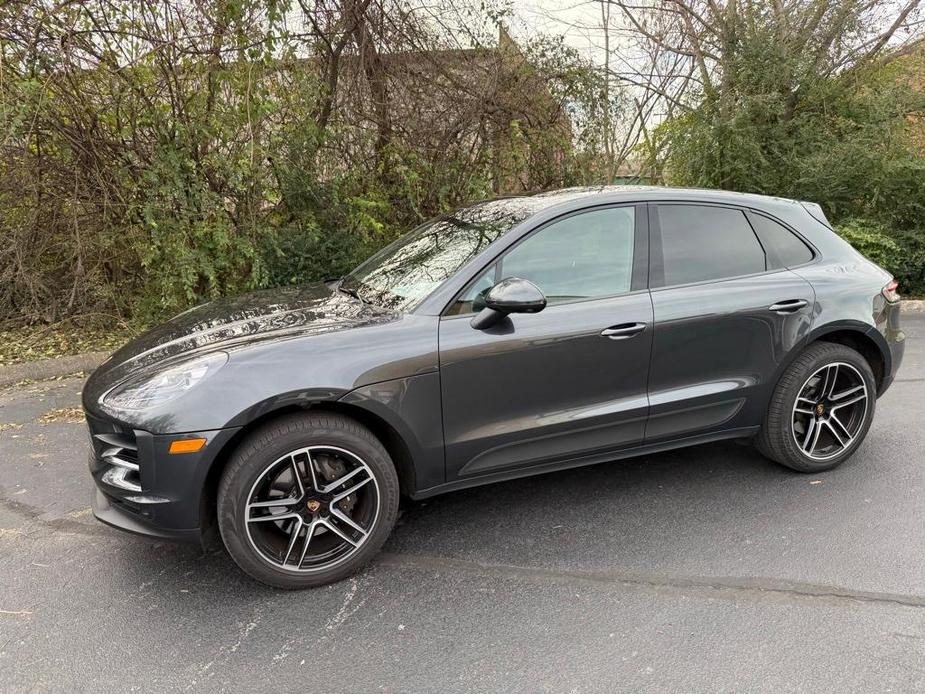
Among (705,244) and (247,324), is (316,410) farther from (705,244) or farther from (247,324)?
(705,244)

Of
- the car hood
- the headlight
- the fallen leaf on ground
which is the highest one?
the car hood

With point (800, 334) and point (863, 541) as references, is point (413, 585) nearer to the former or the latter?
point (863, 541)

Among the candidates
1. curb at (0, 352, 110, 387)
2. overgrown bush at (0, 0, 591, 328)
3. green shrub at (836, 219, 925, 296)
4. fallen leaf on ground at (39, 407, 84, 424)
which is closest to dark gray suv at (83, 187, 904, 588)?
fallen leaf on ground at (39, 407, 84, 424)

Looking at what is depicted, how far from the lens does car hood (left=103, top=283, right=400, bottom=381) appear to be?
2838 millimetres

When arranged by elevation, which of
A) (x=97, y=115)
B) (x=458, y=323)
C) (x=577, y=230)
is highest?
(x=97, y=115)

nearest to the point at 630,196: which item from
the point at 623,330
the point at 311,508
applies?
the point at 623,330

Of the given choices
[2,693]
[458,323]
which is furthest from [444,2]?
[2,693]

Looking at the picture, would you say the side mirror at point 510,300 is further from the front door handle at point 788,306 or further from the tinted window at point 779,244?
the tinted window at point 779,244

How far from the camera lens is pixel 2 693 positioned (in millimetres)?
2221

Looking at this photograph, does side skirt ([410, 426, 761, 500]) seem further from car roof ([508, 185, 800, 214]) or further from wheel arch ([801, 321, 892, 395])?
car roof ([508, 185, 800, 214])

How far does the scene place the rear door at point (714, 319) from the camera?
10.5 ft

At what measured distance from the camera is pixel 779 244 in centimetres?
357

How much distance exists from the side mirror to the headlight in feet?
3.68

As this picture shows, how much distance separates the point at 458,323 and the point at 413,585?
116cm
